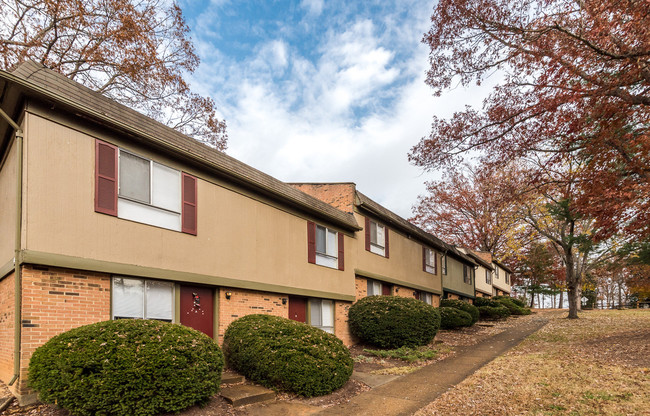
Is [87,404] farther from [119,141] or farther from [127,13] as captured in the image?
[127,13]

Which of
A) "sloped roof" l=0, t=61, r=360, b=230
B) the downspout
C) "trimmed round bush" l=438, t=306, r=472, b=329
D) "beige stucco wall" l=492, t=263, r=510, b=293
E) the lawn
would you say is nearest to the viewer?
the downspout

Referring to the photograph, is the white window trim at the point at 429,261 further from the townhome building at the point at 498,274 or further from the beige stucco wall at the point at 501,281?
the beige stucco wall at the point at 501,281

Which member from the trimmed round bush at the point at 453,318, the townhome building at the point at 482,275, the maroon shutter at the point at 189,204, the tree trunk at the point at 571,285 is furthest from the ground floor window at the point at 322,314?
the townhome building at the point at 482,275

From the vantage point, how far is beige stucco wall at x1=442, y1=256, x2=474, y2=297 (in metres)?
26.7

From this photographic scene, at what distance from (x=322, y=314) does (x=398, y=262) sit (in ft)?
20.9

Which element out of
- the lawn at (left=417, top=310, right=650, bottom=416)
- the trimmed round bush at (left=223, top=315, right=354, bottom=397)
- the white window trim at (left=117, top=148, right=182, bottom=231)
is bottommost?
the lawn at (left=417, top=310, right=650, bottom=416)

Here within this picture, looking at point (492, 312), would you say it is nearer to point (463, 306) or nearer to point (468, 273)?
point (468, 273)

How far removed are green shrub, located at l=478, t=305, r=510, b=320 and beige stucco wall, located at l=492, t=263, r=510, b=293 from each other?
43.3ft

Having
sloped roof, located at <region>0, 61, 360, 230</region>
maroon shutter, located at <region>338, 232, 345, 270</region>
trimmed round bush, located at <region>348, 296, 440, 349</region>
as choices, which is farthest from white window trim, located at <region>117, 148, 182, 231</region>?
trimmed round bush, located at <region>348, 296, 440, 349</region>

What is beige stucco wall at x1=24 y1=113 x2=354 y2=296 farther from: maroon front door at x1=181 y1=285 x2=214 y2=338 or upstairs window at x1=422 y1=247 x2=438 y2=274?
upstairs window at x1=422 y1=247 x2=438 y2=274

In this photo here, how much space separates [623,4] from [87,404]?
11352mm

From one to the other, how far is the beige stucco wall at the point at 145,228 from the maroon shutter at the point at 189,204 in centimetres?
18

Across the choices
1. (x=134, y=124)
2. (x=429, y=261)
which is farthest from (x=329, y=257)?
(x=429, y=261)

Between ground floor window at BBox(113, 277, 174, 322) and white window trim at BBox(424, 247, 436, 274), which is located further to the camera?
white window trim at BBox(424, 247, 436, 274)
